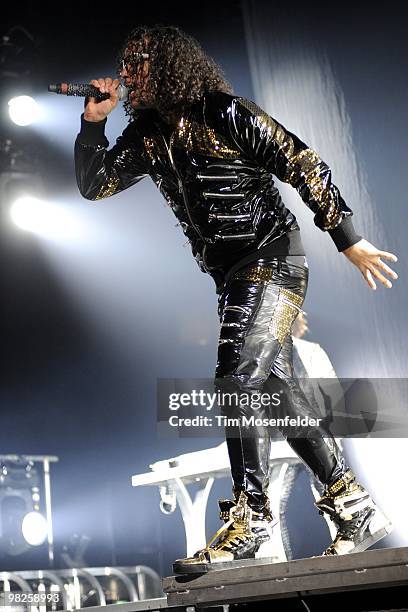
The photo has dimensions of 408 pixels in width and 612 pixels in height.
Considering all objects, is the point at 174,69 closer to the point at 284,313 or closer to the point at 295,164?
the point at 295,164

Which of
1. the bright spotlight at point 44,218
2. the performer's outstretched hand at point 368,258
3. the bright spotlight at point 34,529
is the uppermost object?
the bright spotlight at point 44,218

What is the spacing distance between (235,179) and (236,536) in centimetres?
99

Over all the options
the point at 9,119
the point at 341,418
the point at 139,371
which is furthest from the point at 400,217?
the point at 9,119

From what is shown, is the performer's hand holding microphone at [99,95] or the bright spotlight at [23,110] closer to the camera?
the performer's hand holding microphone at [99,95]

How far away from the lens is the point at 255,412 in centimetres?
214

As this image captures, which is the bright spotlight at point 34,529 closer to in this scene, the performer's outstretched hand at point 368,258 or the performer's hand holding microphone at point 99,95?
the performer's hand holding microphone at point 99,95

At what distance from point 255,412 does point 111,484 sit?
4398mm

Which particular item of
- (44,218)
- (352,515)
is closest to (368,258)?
(352,515)

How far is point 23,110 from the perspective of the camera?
18.7 ft

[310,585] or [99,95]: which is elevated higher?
[99,95]

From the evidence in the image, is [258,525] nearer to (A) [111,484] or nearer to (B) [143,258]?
(B) [143,258]

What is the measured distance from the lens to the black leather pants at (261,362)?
2.12m

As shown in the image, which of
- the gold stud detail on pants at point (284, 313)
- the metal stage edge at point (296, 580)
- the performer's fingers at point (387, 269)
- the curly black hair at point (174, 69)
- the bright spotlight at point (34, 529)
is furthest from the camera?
the bright spotlight at point (34, 529)

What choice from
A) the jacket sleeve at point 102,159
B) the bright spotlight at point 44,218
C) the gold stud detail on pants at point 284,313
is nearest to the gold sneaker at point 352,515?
the gold stud detail on pants at point 284,313
